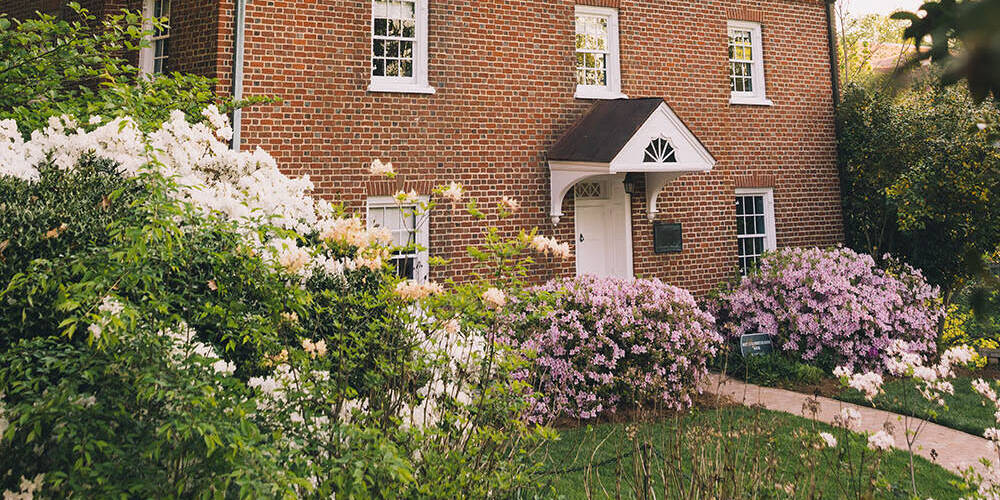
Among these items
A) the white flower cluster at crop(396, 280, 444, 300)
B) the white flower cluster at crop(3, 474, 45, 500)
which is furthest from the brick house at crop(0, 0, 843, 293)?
the white flower cluster at crop(3, 474, 45, 500)

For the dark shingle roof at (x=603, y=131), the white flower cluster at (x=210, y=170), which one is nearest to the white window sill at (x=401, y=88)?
the dark shingle roof at (x=603, y=131)

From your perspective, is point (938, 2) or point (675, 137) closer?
point (938, 2)

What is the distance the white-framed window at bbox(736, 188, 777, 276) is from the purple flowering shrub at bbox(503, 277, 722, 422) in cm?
435

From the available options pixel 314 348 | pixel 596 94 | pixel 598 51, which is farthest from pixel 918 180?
pixel 314 348

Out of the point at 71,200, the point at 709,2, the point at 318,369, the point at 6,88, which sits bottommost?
the point at 318,369

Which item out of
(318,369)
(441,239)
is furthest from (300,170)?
(318,369)

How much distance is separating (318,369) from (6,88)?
4051 millimetres

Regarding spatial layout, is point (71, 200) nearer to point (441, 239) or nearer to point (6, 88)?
point (6, 88)

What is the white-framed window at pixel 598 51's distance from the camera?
10648 mm

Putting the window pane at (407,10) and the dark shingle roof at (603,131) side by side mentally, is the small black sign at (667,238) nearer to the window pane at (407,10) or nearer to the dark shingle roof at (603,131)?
the dark shingle roof at (603,131)

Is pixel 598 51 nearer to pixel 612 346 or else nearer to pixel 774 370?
pixel 612 346

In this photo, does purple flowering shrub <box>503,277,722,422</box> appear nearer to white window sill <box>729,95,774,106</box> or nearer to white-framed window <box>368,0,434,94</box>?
white-framed window <box>368,0,434,94</box>

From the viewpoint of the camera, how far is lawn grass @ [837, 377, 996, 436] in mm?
7102

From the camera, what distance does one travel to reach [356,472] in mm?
2209
